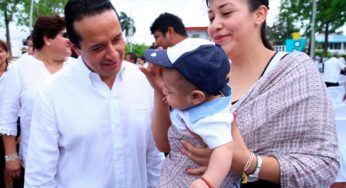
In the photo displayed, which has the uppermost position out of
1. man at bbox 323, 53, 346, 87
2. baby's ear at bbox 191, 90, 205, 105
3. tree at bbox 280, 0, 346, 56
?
tree at bbox 280, 0, 346, 56

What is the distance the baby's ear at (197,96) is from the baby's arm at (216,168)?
21cm

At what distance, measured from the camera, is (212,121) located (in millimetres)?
1305

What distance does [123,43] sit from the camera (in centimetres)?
183

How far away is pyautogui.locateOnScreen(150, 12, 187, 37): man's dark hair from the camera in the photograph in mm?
3768

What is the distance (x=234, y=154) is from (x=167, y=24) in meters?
2.62

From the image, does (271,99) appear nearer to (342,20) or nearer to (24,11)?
(342,20)

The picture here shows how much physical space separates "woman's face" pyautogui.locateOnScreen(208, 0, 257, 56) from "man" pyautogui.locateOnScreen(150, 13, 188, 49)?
2127mm

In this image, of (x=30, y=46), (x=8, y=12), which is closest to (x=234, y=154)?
(x=30, y=46)

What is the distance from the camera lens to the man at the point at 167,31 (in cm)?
375

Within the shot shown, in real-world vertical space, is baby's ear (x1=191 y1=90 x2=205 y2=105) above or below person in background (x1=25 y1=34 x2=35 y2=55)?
below

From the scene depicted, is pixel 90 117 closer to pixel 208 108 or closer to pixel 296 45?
pixel 208 108

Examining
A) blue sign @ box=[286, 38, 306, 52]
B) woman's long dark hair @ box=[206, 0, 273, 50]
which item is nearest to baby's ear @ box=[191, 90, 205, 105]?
woman's long dark hair @ box=[206, 0, 273, 50]

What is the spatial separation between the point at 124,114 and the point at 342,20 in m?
17.4

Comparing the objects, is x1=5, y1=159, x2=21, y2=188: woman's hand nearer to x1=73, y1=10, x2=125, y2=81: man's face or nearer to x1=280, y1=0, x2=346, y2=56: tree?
x1=73, y1=10, x2=125, y2=81: man's face
